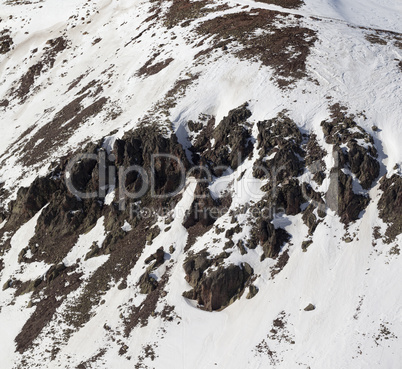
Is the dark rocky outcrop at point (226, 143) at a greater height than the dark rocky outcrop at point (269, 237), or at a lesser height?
greater

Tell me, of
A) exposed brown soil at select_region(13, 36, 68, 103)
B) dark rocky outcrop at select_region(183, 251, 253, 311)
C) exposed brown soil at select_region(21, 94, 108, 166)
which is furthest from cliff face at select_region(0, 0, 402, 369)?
exposed brown soil at select_region(13, 36, 68, 103)

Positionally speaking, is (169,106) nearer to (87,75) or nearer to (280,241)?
(280,241)

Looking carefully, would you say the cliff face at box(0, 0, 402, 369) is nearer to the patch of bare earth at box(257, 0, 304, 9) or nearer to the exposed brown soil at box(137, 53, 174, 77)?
the exposed brown soil at box(137, 53, 174, 77)

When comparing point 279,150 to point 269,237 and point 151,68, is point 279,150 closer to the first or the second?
point 269,237

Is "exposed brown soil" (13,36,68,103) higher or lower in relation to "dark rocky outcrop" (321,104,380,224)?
higher

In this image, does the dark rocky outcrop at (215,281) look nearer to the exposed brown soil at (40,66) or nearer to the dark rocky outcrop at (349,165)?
the dark rocky outcrop at (349,165)

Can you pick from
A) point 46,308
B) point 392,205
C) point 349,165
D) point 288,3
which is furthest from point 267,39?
point 46,308

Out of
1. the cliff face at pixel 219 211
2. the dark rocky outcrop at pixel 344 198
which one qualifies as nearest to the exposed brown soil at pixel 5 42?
the cliff face at pixel 219 211

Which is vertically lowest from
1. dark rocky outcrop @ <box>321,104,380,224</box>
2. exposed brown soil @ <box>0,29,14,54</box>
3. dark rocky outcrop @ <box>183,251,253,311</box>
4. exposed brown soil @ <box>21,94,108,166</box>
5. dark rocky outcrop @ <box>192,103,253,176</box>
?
dark rocky outcrop @ <box>183,251,253,311</box>
